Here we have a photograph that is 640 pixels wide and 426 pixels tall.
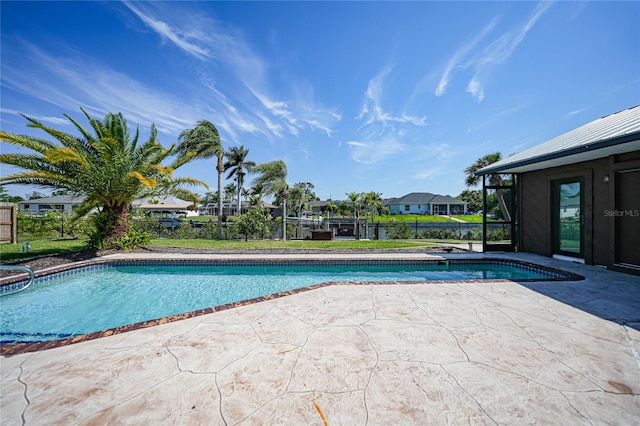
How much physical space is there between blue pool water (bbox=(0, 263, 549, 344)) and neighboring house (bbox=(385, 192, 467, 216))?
1608 inches

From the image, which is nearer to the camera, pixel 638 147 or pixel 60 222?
pixel 638 147

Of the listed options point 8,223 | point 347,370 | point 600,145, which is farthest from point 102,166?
point 600,145

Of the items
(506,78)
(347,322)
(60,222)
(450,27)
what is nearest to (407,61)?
(450,27)

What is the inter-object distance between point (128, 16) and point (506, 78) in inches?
486

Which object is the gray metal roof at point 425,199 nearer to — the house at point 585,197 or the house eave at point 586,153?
the house at point 585,197

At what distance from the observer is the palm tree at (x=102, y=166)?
7844 millimetres

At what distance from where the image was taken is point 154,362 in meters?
2.31

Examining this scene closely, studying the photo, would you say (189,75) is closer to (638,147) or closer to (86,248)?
(86,248)

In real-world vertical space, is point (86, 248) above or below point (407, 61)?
below

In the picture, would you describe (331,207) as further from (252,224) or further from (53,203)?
(53,203)

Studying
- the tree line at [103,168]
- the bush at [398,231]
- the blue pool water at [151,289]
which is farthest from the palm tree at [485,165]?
the tree line at [103,168]

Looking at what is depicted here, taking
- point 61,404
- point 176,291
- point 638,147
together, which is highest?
point 638,147

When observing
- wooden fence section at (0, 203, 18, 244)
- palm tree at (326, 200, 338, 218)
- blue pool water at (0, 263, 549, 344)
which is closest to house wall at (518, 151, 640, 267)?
blue pool water at (0, 263, 549, 344)
